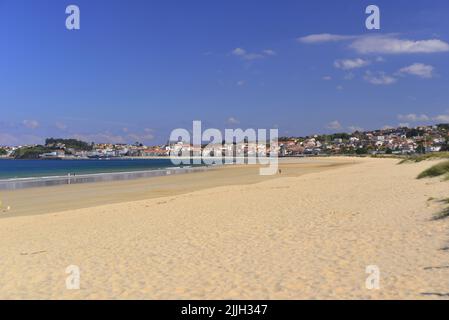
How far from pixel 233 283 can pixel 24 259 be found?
463 centimetres

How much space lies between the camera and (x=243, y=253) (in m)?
8.02

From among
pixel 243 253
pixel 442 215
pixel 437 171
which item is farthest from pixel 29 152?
pixel 442 215

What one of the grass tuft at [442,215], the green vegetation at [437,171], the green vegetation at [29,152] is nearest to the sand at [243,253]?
the grass tuft at [442,215]

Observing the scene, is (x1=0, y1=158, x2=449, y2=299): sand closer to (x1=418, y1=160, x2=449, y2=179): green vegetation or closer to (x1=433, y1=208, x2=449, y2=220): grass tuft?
(x1=433, y1=208, x2=449, y2=220): grass tuft

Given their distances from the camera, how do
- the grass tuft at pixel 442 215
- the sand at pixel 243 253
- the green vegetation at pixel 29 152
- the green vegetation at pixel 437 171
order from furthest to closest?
the green vegetation at pixel 29 152, the green vegetation at pixel 437 171, the grass tuft at pixel 442 215, the sand at pixel 243 253

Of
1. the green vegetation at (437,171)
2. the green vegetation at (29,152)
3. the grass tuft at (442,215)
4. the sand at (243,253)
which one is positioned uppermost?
the green vegetation at (29,152)

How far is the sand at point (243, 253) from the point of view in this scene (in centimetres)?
598

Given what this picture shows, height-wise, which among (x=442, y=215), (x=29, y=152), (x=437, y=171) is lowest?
(x=442, y=215)

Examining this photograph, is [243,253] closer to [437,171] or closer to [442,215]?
[442,215]

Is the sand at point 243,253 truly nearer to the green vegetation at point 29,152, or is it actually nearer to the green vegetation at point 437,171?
the green vegetation at point 437,171

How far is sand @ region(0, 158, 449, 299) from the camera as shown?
5.98m

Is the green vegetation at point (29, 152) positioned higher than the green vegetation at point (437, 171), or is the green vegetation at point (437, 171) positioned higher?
the green vegetation at point (29, 152)

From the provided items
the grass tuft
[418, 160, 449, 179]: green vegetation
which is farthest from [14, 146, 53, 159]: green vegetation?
the grass tuft
